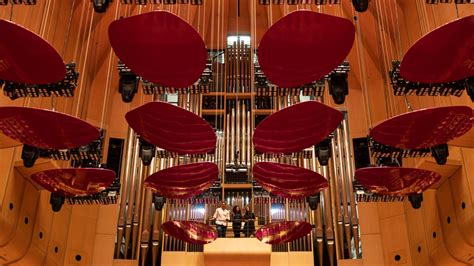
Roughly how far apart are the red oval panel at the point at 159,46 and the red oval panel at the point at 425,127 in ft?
6.82

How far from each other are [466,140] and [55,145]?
16.9 ft

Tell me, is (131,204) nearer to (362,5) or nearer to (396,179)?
(396,179)

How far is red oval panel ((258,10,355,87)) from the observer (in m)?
5.31

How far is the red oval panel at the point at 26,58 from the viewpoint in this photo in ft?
16.4

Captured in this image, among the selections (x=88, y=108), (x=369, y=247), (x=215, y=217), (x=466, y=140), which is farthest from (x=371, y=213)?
(x=88, y=108)

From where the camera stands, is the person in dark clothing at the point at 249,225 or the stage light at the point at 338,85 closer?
the stage light at the point at 338,85

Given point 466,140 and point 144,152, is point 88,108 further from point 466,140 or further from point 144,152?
point 466,140

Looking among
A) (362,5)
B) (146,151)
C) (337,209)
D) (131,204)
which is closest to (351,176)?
(337,209)

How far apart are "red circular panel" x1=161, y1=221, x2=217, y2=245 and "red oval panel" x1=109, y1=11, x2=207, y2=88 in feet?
8.99

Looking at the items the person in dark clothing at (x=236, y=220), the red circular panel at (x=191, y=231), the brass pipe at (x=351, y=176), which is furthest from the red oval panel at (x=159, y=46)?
the brass pipe at (x=351, y=176)

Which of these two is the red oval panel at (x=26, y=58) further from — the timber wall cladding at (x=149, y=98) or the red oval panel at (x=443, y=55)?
the red oval panel at (x=443, y=55)

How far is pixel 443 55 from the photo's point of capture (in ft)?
17.2

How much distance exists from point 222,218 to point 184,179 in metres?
3.14

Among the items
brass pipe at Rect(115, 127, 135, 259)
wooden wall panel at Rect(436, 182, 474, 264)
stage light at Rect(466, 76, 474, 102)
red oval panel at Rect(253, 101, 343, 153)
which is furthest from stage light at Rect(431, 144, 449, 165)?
brass pipe at Rect(115, 127, 135, 259)
